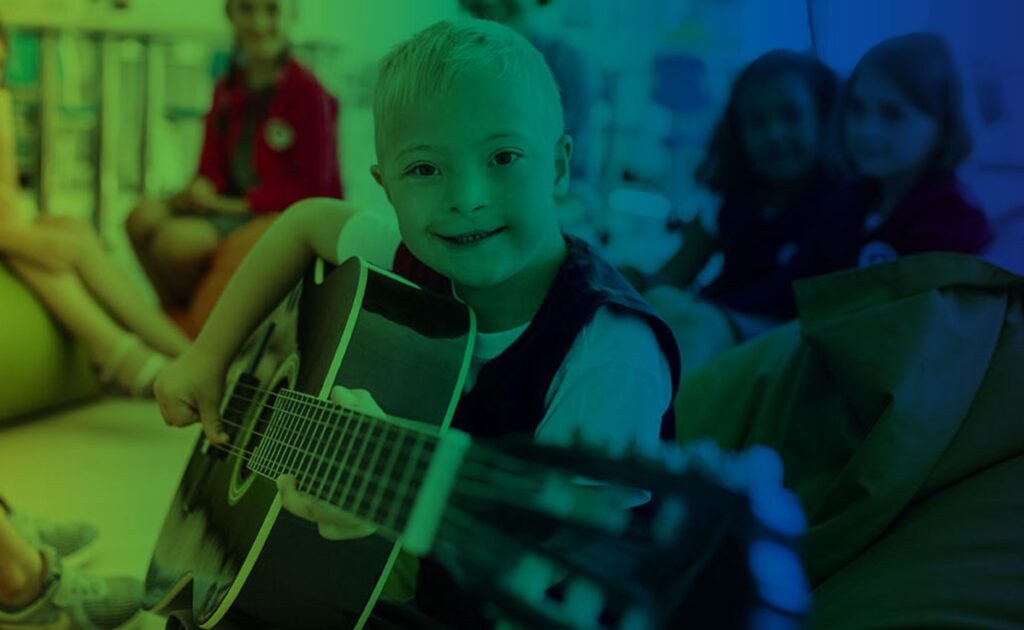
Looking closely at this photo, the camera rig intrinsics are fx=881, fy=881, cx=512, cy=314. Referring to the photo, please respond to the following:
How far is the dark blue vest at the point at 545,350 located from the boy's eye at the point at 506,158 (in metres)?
0.11

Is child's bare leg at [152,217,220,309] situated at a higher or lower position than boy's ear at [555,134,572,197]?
lower

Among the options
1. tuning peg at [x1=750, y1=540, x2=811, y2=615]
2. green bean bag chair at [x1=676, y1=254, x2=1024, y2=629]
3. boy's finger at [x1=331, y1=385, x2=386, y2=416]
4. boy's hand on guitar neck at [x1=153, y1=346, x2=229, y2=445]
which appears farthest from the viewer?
boy's hand on guitar neck at [x1=153, y1=346, x2=229, y2=445]

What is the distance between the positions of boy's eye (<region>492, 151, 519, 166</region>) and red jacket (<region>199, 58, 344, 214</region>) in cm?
26

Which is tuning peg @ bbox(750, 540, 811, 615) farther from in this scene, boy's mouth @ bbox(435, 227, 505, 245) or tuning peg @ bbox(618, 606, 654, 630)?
boy's mouth @ bbox(435, 227, 505, 245)

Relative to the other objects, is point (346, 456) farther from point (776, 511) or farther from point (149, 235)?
point (149, 235)

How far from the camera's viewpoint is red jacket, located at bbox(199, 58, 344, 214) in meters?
0.93

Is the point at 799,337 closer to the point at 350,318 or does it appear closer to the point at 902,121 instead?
the point at 902,121

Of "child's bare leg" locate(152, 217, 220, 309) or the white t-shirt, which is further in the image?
"child's bare leg" locate(152, 217, 220, 309)

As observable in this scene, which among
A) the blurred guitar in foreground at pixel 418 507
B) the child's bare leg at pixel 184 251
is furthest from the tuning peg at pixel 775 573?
the child's bare leg at pixel 184 251

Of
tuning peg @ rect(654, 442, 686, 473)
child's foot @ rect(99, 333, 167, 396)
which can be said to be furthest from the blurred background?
tuning peg @ rect(654, 442, 686, 473)

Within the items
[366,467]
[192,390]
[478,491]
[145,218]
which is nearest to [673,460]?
[478,491]

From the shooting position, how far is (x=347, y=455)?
67cm

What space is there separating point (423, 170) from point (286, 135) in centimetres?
27

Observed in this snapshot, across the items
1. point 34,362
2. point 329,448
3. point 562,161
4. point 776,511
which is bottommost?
point 34,362
